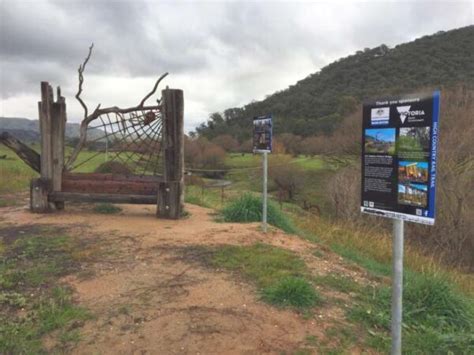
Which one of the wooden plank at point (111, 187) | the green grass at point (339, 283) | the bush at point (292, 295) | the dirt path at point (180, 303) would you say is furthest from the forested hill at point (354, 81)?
the bush at point (292, 295)

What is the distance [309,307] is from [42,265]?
312 cm

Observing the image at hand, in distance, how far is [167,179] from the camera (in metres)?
7.96

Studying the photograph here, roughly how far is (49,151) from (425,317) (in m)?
7.11

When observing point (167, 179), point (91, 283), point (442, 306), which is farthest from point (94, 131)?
point (442, 306)

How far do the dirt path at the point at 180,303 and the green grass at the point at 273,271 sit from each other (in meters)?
0.14

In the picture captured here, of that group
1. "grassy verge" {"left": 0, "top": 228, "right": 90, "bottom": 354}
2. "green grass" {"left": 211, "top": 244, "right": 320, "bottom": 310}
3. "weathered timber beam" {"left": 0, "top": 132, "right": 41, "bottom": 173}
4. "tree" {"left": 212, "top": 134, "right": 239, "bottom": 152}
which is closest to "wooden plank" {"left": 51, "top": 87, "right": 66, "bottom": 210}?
"weathered timber beam" {"left": 0, "top": 132, "right": 41, "bottom": 173}

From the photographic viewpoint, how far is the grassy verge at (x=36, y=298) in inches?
132

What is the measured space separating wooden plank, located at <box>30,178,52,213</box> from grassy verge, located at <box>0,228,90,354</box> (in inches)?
88.2

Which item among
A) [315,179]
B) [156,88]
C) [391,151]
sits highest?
[156,88]

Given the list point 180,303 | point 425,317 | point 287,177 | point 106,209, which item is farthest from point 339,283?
point 287,177

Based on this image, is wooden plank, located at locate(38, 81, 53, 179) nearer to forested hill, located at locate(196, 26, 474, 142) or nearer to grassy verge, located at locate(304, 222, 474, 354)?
grassy verge, located at locate(304, 222, 474, 354)

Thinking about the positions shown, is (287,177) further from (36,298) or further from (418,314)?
(36,298)

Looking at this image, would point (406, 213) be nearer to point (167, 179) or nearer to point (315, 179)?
point (167, 179)

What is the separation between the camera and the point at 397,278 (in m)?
2.83
